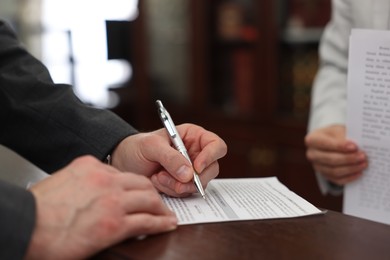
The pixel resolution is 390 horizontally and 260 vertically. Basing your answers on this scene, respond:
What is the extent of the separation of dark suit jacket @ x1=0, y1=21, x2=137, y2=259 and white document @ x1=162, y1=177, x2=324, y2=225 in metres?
0.19

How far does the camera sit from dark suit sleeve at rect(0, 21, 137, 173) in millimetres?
873

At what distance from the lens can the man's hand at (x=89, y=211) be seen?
521 mm

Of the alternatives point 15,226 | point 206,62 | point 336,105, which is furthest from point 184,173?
point 206,62

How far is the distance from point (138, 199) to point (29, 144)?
424 mm

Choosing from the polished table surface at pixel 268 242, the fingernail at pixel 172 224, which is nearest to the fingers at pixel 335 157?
the polished table surface at pixel 268 242

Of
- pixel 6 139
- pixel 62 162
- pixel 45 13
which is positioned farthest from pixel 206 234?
pixel 45 13

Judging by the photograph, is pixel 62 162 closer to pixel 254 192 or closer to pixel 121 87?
pixel 254 192

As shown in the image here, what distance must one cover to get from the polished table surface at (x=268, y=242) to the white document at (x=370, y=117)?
0.30 meters

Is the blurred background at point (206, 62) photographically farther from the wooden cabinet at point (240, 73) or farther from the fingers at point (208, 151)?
the fingers at point (208, 151)

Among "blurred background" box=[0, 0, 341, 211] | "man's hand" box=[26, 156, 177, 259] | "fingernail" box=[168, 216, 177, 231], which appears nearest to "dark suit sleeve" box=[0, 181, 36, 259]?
"man's hand" box=[26, 156, 177, 259]

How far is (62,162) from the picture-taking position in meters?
0.91

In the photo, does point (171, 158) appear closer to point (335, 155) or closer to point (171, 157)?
point (171, 157)

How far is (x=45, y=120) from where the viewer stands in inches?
35.6

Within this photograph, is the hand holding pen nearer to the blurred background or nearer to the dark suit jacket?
the dark suit jacket
